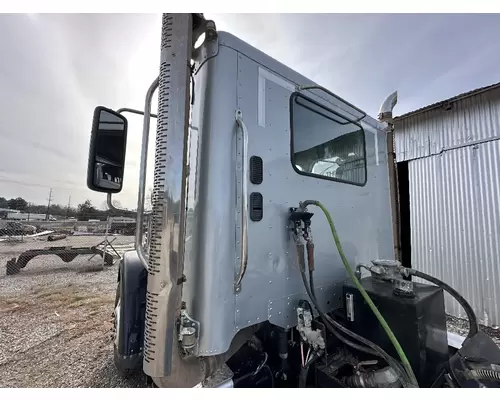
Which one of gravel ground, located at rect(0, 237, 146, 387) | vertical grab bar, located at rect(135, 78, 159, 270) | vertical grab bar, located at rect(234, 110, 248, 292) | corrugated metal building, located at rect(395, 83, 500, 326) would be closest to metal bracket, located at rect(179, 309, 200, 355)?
vertical grab bar, located at rect(234, 110, 248, 292)

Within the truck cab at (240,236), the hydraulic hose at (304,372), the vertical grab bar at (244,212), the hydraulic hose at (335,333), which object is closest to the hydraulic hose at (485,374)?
the truck cab at (240,236)

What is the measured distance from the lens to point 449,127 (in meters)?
5.18

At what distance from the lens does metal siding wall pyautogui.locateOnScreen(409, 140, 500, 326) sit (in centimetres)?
466

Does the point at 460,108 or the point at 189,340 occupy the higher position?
the point at 460,108

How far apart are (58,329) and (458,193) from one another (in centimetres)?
849

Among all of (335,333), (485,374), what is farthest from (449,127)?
(335,333)

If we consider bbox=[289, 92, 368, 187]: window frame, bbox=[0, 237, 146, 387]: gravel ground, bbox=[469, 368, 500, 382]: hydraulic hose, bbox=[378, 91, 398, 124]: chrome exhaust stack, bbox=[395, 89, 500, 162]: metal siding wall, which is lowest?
bbox=[0, 237, 146, 387]: gravel ground

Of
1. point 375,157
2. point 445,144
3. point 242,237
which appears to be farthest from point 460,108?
point 242,237

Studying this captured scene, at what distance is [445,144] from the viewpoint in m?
5.24

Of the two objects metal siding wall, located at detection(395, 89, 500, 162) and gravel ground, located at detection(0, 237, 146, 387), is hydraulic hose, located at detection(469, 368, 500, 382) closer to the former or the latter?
gravel ground, located at detection(0, 237, 146, 387)

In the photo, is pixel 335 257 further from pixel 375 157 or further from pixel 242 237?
pixel 375 157

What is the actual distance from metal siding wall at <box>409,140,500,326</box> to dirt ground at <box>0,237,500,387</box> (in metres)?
0.78

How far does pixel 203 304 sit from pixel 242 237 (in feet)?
1.26

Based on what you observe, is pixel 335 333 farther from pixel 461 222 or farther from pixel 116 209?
pixel 461 222
